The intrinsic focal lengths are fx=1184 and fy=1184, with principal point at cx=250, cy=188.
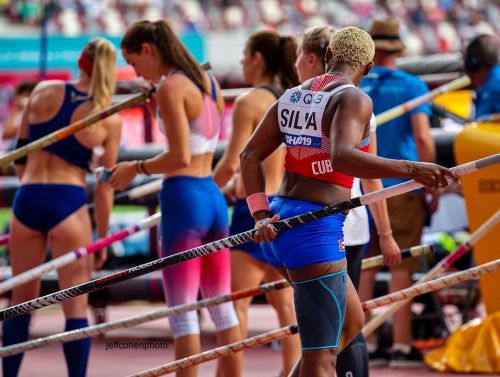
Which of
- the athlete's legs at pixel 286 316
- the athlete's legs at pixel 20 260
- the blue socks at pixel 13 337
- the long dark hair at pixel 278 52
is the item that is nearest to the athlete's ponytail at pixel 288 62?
the long dark hair at pixel 278 52

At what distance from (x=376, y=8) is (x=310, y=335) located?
35.0 meters

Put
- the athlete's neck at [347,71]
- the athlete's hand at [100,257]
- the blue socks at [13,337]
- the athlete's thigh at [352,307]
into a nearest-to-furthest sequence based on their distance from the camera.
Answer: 1. the athlete's neck at [347,71]
2. the athlete's thigh at [352,307]
3. the blue socks at [13,337]
4. the athlete's hand at [100,257]

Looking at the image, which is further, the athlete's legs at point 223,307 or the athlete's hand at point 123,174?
the athlete's legs at point 223,307

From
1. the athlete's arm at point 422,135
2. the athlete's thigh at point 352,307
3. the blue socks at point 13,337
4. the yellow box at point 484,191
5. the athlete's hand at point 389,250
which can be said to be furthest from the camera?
the athlete's arm at point 422,135

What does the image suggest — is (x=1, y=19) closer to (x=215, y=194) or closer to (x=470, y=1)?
(x=470, y=1)

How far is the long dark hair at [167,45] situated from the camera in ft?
17.9

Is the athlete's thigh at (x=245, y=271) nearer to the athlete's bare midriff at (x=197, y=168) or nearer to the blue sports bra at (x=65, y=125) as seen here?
the athlete's bare midriff at (x=197, y=168)

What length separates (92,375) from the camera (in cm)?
691

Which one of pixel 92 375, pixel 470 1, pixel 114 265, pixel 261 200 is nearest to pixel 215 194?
pixel 261 200

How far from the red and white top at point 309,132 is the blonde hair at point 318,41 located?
0.80m

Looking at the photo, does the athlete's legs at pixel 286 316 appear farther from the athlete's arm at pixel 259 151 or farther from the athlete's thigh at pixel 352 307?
the athlete's arm at pixel 259 151

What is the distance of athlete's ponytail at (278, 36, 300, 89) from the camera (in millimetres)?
5843

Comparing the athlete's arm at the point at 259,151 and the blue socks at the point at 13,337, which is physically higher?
the athlete's arm at the point at 259,151

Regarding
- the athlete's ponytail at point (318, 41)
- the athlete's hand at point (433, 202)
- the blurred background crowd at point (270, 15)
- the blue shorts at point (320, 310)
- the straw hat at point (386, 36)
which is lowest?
the blue shorts at point (320, 310)
